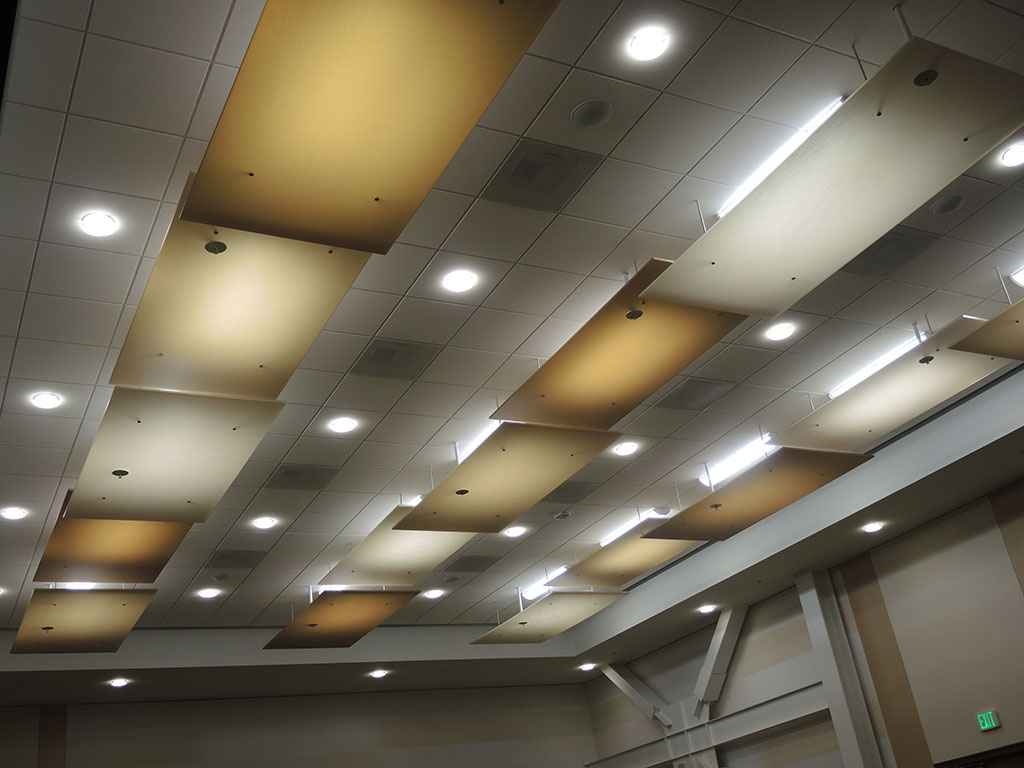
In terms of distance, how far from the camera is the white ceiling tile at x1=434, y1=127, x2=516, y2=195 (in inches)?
322

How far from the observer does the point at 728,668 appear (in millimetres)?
20672

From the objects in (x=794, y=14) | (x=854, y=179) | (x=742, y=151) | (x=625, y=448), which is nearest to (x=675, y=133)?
(x=742, y=151)

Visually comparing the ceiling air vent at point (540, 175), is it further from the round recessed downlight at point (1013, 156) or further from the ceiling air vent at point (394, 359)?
the round recessed downlight at point (1013, 156)

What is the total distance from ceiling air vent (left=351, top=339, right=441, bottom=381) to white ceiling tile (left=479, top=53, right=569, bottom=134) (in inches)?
145

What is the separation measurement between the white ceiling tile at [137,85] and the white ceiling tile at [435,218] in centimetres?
231

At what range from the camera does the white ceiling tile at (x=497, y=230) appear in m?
9.06

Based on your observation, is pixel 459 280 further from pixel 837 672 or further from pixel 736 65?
pixel 837 672

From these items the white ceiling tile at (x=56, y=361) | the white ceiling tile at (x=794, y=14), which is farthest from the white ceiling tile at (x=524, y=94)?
the white ceiling tile at (x=56, y=361)

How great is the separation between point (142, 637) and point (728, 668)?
13066 mm

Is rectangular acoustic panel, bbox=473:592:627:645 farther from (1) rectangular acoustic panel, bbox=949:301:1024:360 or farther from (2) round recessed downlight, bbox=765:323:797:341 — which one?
(1) rectangular acoustic panel, bbox=949:301:1024:360

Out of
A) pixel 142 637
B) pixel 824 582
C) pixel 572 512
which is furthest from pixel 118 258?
pixel 824 582

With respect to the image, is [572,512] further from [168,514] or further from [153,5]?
[153,5]

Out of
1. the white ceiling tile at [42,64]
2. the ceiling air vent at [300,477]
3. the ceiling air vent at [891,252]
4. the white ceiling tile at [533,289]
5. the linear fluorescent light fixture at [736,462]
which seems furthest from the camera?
the linear fluorescent light fixture at [736,462]

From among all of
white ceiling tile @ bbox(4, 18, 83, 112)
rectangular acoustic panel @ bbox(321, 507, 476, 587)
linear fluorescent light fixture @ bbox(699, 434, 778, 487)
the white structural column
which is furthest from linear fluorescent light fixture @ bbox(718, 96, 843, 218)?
the white structural column
